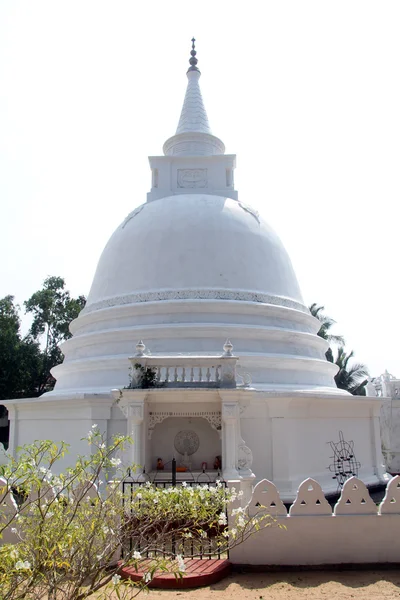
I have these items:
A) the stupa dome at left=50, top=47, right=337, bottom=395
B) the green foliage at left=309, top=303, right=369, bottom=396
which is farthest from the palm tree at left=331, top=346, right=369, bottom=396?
the stupa dome at left=50, top=47, right=337, bottom=395

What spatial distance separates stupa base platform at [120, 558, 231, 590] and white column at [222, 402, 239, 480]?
367cm

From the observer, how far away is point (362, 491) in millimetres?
A: 9484

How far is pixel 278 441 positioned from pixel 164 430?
322 cm

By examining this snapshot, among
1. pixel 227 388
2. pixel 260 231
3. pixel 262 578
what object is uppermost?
pixel 260 231

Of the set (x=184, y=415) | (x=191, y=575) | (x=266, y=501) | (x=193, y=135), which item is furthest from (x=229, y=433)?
(x=193, y=135)

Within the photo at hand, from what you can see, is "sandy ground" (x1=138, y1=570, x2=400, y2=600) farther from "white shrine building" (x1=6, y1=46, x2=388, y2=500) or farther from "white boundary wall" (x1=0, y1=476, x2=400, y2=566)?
"white shrine building" (x1=6, y1=46, x2=388, y2=500)

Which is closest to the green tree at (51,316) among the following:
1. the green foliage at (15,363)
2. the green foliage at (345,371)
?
the green foliage at (15,363)

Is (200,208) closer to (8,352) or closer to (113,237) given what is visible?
(113,237)

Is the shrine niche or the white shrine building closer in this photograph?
the white shrine building

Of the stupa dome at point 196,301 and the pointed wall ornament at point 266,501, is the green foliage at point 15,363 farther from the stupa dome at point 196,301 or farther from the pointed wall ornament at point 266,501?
the pointed wall ornament at point 266,501

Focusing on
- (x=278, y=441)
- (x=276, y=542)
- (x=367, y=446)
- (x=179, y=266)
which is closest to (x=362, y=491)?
(x=276, y=542)

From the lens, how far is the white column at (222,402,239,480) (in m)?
12.4

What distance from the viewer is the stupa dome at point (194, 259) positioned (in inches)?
706

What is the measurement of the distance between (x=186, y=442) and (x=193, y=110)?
1643cm
